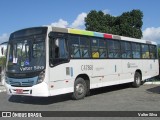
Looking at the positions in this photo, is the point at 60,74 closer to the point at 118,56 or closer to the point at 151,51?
the point at 118,56

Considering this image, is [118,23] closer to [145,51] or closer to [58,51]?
[145,51]

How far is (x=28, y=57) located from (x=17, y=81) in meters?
1.08

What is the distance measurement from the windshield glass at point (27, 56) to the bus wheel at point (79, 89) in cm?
229

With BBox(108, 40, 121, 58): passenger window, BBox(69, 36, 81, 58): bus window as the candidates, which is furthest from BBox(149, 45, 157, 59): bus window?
BBox(69, 36, 81, 58): bus window

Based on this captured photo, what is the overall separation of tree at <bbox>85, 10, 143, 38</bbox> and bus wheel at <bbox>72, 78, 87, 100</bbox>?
25172 mm

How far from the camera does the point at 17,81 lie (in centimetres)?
1272

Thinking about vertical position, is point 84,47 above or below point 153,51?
below

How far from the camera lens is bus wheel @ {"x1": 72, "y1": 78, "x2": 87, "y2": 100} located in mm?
13812

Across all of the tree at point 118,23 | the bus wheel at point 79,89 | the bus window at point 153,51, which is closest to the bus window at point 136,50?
the bus window at point 153,51

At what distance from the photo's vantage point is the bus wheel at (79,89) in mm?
13812

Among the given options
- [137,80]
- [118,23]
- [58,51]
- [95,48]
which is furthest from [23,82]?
[118,23]

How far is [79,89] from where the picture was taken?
14.1 meters

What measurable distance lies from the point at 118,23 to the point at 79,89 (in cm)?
2797

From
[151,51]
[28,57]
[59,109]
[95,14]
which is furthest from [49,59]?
[95,14]
